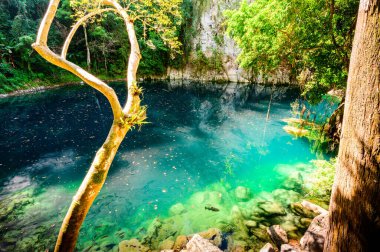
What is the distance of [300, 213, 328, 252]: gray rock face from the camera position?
4129 mm

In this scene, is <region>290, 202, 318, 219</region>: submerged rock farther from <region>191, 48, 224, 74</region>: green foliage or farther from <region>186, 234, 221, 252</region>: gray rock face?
<region>191, 48, 224, 74</region>: green foliage

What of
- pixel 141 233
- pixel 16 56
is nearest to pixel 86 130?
pixel 141 233

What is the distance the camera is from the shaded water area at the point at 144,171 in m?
6.09

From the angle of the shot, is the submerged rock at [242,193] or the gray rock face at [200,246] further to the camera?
the submerged rock at [242,193]

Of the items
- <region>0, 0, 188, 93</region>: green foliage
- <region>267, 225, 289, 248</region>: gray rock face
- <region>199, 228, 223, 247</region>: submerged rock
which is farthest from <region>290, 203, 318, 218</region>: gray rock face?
<region>0, 0, 188, 93</region>: green foliage

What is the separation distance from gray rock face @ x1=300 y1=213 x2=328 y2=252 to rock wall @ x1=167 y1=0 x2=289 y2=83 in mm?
30328

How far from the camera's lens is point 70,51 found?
98.5 ft

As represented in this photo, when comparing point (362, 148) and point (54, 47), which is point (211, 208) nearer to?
point (362, 148)

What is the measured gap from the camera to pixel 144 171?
29.4 ft

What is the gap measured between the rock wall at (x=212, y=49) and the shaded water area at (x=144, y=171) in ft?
59.5

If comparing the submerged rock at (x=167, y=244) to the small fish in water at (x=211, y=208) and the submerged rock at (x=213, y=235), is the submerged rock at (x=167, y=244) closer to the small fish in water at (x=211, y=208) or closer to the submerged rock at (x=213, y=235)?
the submerged rock at (x=213, y=235)

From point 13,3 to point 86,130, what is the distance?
21923 millimetres

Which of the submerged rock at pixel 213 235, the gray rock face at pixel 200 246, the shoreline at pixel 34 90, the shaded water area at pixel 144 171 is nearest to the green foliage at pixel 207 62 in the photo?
the shoreline at pixel 34 90

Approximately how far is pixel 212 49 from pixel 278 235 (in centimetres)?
3269
